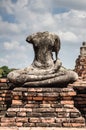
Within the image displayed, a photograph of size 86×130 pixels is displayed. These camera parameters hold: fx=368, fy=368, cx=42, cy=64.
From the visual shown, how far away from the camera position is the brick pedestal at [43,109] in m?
6.15

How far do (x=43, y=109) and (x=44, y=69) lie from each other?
849mm

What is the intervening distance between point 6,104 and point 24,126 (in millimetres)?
1047

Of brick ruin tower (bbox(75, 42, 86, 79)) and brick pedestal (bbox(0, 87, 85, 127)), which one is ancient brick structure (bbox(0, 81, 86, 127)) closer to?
brick pedestal (bbox(0, 87, 85, 127))

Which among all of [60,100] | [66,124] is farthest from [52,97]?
[66,124]

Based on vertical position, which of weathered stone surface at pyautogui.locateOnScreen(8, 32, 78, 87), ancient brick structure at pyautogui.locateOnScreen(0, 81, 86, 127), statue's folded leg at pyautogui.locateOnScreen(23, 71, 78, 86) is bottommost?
ancient brick structure at pyautogui.locateOnScreen(0, 81, 86, 127)

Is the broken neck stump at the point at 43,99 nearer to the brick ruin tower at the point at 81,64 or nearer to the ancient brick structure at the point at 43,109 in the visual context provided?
the ancient brick structure at the point at 43,109

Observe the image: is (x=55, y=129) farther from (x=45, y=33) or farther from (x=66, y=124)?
(x=45, y=33)

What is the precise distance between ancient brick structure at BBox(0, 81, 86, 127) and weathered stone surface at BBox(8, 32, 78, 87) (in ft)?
0.47

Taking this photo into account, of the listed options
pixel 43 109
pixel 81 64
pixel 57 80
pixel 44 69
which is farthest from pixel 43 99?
pixel 81 64

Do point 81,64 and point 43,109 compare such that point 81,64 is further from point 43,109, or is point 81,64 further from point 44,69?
point 43,109

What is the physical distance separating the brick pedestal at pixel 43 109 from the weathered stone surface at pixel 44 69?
15 cm

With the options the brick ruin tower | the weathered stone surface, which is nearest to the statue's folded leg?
the weathered stone surface

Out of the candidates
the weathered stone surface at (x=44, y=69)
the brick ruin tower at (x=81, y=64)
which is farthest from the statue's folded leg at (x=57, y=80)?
the brick ruin tower at (x=81, y=64)

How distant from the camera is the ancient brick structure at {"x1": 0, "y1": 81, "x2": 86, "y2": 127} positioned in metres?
6.15
